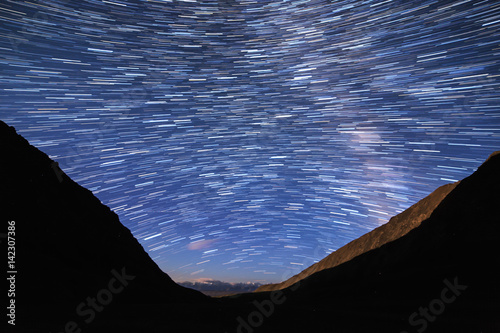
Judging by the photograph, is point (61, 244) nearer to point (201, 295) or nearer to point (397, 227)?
point (201, 295)

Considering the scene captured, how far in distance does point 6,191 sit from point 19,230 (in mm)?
5731

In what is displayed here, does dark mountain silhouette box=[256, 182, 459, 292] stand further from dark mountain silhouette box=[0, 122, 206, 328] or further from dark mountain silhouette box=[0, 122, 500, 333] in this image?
dark mountain silhouette box=[0, 122, 206, 328]

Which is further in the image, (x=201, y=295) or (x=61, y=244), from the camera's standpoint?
(x=201, y=295)

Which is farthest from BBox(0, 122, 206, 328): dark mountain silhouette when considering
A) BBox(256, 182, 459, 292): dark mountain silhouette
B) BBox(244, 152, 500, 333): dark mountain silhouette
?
BBox(256, 182, 459, 292): dark mountain silhouette

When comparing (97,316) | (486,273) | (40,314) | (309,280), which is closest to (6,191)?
(40,314)

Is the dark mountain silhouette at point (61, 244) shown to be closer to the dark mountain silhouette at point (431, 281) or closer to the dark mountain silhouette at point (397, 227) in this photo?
the dark mountain silhouette at point (431, 281)

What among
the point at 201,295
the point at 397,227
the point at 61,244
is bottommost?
the point at 201,295

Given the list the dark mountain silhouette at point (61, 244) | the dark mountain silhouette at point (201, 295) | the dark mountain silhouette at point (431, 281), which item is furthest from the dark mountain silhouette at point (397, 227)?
the dark mountain silhouette at point (61, 244)

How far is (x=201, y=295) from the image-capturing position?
4662 cm

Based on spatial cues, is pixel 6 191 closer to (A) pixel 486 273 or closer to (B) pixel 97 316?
(B) pixel 97 316

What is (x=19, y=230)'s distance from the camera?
36750mm

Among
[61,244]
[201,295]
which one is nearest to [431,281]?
[201,295]

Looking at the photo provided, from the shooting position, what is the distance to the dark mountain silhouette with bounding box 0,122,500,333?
57.6 ft

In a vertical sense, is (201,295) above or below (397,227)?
below
